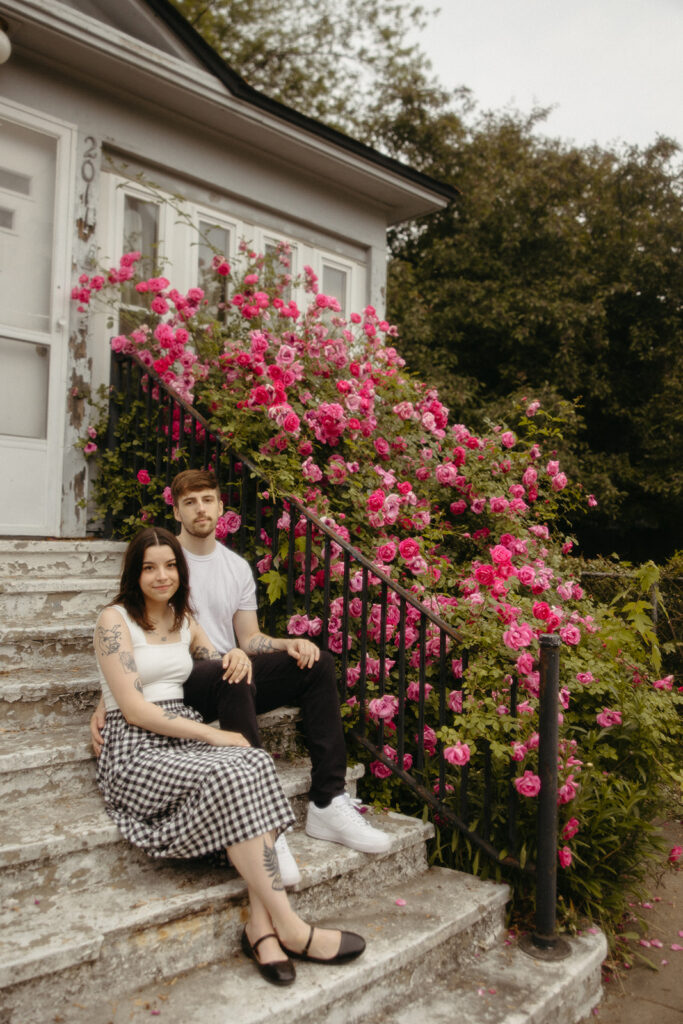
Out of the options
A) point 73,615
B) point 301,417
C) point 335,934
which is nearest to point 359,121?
point 301,417

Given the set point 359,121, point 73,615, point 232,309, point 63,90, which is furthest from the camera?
point 359,121

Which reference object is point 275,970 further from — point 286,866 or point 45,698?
point 45,698

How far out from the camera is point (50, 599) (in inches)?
147

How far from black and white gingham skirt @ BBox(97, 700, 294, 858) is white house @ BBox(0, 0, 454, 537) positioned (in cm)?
249

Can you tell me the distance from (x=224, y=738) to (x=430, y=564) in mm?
1675

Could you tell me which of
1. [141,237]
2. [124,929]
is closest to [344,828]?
[124,929]

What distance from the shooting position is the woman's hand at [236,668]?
2754 mm

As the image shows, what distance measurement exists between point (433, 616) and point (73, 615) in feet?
5.95

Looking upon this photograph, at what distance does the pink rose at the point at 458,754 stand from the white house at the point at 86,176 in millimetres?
2918

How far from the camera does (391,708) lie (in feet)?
10.5

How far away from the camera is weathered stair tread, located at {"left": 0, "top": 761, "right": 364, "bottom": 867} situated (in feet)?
7.45

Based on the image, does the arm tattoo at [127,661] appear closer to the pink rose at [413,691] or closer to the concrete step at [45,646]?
the concrete step at [45,646]

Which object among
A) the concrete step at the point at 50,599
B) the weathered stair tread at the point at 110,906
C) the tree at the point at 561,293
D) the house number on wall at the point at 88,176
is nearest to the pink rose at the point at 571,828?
the weathered stair tread at the point at 110,906

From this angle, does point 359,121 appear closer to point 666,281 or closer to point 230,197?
point 666,281
